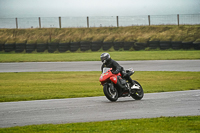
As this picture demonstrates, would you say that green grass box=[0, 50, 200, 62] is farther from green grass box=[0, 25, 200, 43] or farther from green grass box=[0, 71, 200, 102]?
green grass box=[0, 71, 200, 102]

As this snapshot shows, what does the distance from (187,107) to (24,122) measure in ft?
13.3

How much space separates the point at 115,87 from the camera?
35.2ft

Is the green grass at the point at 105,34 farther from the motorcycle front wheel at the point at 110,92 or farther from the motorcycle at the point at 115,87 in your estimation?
the motorcycle front wheel at the point at 110,92

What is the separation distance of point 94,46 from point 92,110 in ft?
100

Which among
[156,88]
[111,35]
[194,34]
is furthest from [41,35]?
[156,88]

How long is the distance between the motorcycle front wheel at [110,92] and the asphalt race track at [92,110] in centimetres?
16

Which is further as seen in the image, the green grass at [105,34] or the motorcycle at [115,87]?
the green grass at [105,34]

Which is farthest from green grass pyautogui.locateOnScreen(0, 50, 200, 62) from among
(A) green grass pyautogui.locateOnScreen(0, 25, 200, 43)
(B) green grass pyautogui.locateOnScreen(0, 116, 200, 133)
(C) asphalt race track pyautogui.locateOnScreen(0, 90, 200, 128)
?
(B) green grass pyautogui.locateOnScreen(0, 116, 200, 133)

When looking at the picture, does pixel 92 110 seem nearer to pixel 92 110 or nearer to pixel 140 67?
pixel 92 110

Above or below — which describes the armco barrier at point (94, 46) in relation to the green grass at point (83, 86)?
above

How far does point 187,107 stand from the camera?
9.01m

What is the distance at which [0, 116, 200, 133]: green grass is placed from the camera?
6.49 m

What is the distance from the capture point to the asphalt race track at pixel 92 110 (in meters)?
7.95

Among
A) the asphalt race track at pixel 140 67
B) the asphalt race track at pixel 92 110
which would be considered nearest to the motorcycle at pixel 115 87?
the asphalt race track at pixel 92 110
